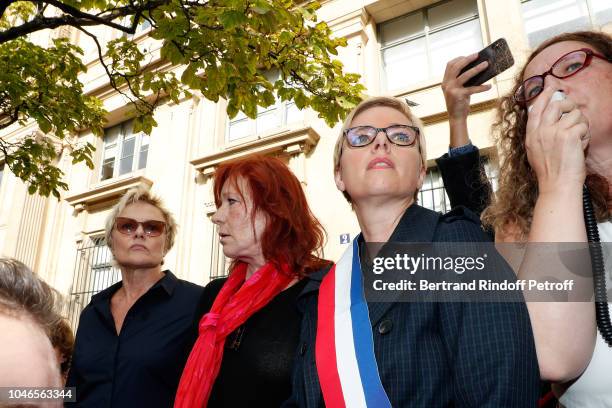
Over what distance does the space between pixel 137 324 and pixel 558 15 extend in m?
7.86

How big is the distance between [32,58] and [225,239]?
415 cm

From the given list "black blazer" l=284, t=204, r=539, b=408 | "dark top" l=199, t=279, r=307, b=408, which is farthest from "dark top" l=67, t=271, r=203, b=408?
"black blazer" l=284, t=204, r=539, b=408

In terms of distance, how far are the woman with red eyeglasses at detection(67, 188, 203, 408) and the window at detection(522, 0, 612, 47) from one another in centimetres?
682

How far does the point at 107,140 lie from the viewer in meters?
12.9

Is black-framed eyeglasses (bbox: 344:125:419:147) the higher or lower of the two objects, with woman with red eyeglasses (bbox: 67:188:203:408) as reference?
higher

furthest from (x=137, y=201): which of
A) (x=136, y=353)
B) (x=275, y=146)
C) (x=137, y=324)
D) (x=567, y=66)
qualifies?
(x=275, y=146)

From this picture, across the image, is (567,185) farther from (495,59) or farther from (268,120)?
(268,120)

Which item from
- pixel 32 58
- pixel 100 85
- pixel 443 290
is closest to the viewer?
pixel 443 290

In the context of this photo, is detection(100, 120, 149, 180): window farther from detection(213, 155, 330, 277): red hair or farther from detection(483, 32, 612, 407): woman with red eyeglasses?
detection(483, 32, 612, 407): woman with red eyeglasses

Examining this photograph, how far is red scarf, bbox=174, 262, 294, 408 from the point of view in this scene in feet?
6.40

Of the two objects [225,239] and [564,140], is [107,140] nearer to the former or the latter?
[225,239]

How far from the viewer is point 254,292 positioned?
6.78 feet

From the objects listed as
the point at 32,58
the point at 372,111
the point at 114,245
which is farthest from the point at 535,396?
the point at 32,58

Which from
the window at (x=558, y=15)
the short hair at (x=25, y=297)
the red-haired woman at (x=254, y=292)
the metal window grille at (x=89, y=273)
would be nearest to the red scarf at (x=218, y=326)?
the red-haired woman at (x=254, y=292)
